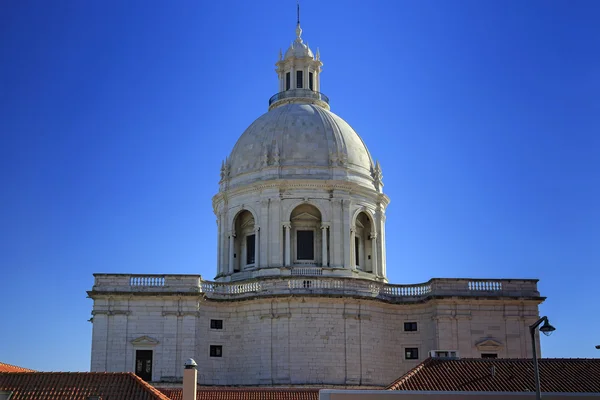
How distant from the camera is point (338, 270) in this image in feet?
183

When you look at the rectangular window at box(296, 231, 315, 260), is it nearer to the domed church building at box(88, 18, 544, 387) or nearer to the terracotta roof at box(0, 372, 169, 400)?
→ the domed church building at box(88, 18, 544, 387)

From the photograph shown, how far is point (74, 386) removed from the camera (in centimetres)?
3734

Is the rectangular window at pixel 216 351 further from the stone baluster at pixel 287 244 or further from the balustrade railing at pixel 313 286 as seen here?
the stone baluster at pixel 287 244

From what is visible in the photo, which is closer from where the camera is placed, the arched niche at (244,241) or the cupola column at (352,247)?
the cupola column at (352,247)

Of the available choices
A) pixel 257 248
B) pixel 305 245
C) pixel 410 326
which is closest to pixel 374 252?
pixel 305 245

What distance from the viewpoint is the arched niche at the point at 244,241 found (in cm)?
5841

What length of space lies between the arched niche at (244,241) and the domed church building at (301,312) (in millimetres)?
860

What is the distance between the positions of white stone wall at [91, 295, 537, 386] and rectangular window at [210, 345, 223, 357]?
22 centimetres

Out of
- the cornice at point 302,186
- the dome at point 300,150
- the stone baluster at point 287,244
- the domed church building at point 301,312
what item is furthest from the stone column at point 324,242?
the dome at point 300,150

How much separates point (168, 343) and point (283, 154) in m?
14.6

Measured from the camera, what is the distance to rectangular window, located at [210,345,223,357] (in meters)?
51.6

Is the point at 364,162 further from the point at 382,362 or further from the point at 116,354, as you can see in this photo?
the point at 116,354

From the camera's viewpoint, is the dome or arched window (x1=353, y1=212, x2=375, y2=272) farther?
arched window (x1=353, y1=212, x2=375, y2=272)

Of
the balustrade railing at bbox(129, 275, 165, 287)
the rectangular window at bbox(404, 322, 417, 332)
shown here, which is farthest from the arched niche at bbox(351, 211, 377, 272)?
the balustrade railing at bbox(129, 275, 165, 287)
